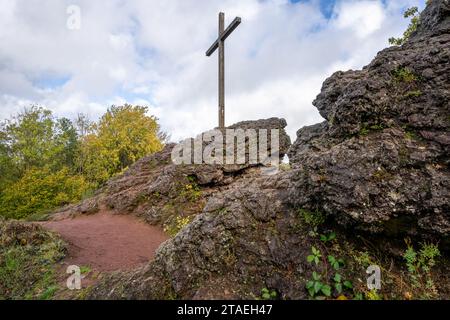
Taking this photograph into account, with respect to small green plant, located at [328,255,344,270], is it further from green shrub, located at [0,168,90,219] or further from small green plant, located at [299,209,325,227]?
green shrub, located at [0,168,90,219]

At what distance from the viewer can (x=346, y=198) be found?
3051mm

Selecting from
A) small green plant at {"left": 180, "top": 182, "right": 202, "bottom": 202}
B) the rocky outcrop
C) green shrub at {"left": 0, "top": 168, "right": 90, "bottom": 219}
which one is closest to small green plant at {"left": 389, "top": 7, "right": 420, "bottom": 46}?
the rocky outcrop

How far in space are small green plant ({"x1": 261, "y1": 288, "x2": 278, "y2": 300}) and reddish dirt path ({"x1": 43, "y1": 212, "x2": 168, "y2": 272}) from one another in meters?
3.54

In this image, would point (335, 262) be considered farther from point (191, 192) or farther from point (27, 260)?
point (191, 192)

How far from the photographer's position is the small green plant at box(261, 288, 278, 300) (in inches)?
117

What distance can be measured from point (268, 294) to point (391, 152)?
2.33m

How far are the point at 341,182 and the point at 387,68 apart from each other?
2071 mm

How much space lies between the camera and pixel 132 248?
→ 7105mm

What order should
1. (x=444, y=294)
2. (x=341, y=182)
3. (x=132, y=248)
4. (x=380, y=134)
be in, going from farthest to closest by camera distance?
1. (x=132, y=248)
2. (x=380, y=134)
3. (x=341, y=182)
4. (x=444, y=294)

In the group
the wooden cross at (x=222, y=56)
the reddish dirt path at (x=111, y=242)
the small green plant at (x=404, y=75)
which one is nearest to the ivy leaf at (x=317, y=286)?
the small green plant at (x=404, y=75)

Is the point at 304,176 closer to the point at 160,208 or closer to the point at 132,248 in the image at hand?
the point at 132,248

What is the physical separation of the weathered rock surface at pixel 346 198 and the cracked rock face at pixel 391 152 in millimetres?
12

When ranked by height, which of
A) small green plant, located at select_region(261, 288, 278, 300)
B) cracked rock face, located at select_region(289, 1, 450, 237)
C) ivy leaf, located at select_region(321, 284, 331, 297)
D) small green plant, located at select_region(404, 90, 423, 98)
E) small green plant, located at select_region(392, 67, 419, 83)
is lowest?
small green plant, located at select_region(261, 288, 278, 300)
